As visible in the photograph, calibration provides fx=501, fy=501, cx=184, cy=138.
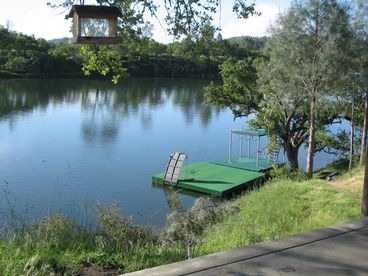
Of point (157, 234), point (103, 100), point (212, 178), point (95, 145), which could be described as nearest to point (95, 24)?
point (157, 234)

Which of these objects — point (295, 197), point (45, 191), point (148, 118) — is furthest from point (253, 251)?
point (148, 118)

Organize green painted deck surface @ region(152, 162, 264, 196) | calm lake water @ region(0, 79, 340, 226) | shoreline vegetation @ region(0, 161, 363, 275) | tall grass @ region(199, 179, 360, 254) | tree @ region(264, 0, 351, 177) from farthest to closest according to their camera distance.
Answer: green painted deck surface @ region(152, 162, 264, 196)
calm lake water @ region(0, 79, 340, 226)
tree @ region(264, 0, 351, 177)
tall grass @ region(199, 179, 360, 254)
shoreline vegetation @ region(0, 161, 363, 275)

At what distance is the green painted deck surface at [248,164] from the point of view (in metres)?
22.1

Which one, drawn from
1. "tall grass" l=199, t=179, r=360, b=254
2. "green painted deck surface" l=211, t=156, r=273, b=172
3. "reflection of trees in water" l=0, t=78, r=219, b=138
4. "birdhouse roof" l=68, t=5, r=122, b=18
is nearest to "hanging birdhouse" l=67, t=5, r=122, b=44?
"birdhouse roof" l=68, t=5, r=122, b=18

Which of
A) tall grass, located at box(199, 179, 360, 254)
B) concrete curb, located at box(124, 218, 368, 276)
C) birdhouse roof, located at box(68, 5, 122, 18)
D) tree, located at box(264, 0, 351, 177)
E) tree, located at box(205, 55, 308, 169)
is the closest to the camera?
concrete curb, located at box(124, 218, 368, 276)

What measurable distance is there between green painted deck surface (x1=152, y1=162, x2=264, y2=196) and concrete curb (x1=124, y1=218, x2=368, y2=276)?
1492 centimetres

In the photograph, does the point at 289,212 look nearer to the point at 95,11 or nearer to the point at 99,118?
the point at 95,11

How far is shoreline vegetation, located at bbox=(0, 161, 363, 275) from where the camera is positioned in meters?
3.41

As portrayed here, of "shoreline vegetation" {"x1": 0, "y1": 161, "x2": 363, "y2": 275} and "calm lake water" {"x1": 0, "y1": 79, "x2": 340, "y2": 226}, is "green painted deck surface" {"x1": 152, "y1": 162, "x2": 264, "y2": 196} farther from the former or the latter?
"shoreline vegetation" {"x1": 0, "y1": 161, "x2": 363, "y2": 275}

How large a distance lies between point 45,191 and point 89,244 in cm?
1451

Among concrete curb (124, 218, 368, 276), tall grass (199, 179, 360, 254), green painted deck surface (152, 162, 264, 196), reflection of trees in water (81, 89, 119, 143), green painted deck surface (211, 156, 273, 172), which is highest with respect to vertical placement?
concrete curb (124, 218, 368, 276)

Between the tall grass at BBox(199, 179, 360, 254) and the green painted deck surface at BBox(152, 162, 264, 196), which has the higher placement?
the tall grass at BBox(199, 179, 360, 254)

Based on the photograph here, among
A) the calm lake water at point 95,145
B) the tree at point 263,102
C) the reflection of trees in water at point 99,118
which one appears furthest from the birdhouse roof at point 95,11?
the reflection of trees in water at point 99,118

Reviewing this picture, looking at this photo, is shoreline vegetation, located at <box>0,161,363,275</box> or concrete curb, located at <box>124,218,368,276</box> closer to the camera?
concrete curb, located at <box>124,218,368,276</box>
